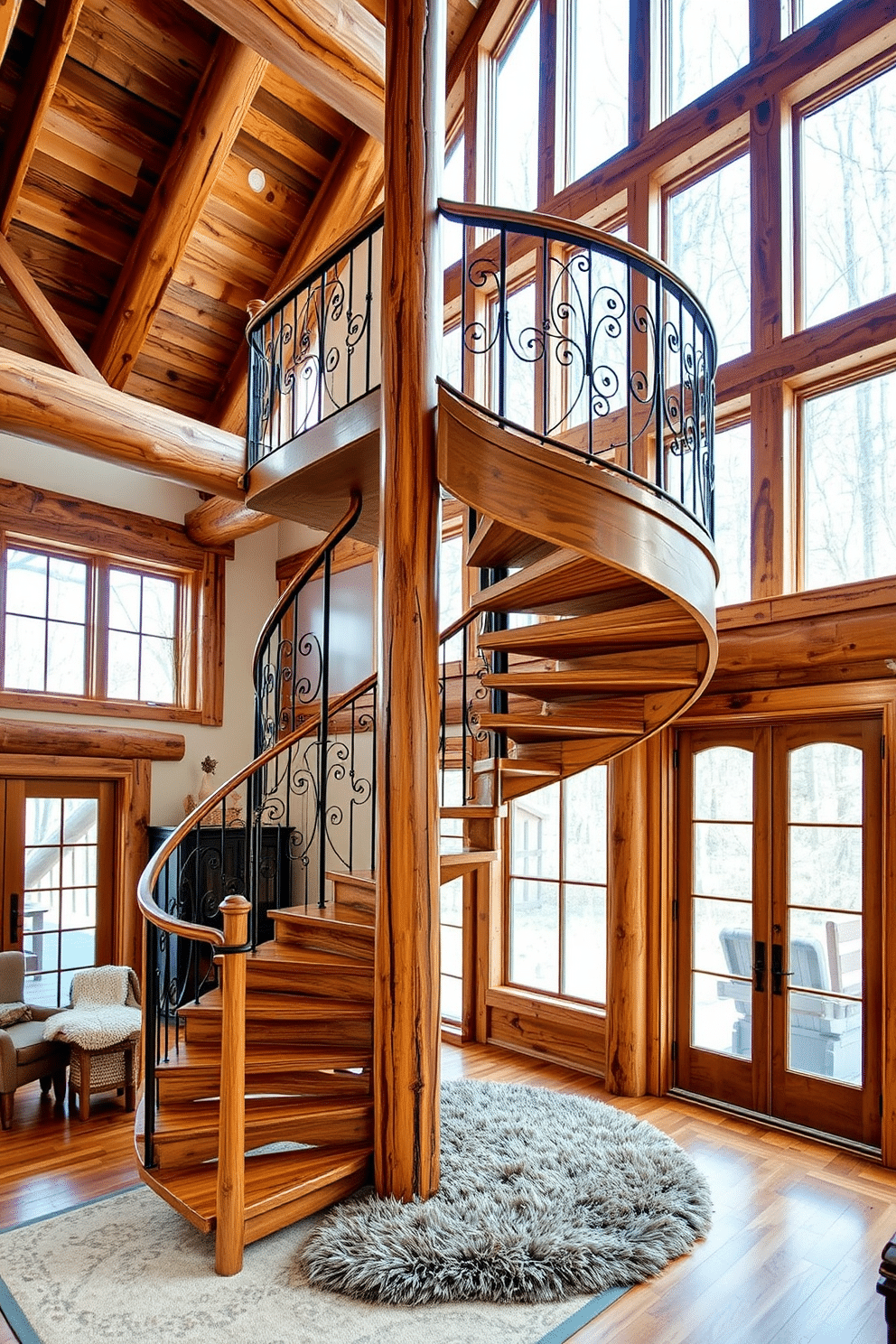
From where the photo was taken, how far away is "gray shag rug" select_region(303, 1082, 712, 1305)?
2898 mm

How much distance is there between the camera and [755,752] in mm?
4637

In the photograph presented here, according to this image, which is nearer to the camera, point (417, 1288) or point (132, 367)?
point (417, 1288)

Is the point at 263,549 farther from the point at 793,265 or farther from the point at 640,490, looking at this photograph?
the point at 640,490

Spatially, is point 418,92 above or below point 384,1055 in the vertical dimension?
above

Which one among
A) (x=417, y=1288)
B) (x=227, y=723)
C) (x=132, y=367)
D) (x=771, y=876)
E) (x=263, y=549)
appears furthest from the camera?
(x=263, y=549)

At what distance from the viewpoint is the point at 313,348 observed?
7496mm

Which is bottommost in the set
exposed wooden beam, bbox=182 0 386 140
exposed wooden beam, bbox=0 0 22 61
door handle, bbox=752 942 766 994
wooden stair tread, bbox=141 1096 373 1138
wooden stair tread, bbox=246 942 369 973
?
wooden stair tread, bbox=141 1096 373 1138

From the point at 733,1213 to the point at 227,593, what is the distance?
5662 millimetres

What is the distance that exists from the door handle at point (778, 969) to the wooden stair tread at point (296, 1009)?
2.03 meters

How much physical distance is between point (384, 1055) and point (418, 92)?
3.62 meters

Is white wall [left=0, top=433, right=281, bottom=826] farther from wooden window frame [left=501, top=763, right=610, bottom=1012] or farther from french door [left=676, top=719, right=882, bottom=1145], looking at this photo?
french door [left=676, top=719, right=882, bottom=1145]

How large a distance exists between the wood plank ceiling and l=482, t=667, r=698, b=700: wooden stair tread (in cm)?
344

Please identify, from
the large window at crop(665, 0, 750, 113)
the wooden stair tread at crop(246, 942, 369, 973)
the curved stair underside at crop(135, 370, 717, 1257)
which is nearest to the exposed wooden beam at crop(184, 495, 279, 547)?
the curved stair underside at crop(135, 370, 717, 1257)

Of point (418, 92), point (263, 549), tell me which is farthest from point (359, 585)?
point (418, 92)
